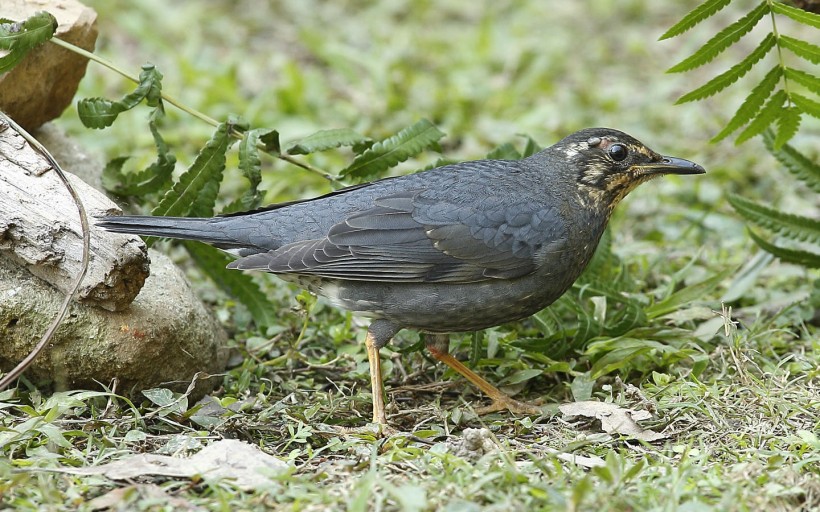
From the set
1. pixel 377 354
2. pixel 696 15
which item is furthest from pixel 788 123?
pixel 377 354

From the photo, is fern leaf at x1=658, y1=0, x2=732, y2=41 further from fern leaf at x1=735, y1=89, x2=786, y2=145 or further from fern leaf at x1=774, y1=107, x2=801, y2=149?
fern leaf at x1=774, y1=107, x2=801, y2=149

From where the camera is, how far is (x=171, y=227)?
4996mm

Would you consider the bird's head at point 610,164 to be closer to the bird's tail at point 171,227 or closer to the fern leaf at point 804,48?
the fern leaf at point 804,48

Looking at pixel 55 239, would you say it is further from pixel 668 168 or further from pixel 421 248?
pixel 668 168

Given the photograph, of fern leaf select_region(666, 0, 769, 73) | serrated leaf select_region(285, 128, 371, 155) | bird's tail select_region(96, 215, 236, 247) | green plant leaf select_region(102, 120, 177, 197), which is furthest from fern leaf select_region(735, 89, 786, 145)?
green plant leaf select_region(102, 120, 177, 197)

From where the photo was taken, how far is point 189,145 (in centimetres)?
865

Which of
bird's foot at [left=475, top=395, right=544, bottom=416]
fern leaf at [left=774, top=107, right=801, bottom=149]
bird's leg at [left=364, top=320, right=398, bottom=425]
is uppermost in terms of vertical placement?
fern leaf at [left=774, top=107, right=801, bottom=149]

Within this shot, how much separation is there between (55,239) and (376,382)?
182 centimetres

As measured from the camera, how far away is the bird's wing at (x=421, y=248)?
5.11 m

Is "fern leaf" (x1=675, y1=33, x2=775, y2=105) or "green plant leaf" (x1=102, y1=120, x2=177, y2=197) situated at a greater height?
"fern leaf" (x1=675, y1=33, x2=775, y2=105)

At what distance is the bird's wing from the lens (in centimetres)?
511

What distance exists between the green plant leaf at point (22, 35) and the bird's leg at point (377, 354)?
2414mm

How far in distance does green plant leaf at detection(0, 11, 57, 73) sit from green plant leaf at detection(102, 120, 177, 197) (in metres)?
0.76

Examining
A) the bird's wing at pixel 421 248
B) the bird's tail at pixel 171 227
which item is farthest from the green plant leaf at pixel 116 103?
the bird's wing at pixel 421 248
